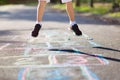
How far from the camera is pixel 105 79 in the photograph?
466 centimetres

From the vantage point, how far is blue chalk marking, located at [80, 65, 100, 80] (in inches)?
189

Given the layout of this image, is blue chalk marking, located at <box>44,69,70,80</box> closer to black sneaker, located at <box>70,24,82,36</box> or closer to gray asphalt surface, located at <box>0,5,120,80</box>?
gray asphalt surface, located at <box>0,5,120,80</box>

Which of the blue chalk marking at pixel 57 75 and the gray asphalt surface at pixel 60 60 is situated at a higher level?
the blue chalk marking at pixel 57 75

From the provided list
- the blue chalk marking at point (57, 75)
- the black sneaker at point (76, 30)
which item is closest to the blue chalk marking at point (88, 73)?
the blue chalk marking at point (57, 75)

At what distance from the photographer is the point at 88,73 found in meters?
5.03

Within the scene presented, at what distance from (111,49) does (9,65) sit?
7.10 feet

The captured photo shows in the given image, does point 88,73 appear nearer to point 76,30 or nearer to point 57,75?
point 57,75

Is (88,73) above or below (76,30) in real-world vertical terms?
above

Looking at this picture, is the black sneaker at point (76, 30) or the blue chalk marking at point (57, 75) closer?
the blue chalk marking at point (57, 75)

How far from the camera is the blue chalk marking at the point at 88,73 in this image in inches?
189

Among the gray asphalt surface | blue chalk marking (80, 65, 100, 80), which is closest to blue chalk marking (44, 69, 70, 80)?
the gray asphalt surface

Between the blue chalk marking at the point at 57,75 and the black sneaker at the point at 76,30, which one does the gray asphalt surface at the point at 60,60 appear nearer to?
the blue chalk marking at the point at 57,75

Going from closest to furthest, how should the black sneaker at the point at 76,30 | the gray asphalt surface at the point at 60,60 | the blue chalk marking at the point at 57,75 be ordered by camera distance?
1. the blue chalk marking at the point at 57,75
2. the gray asphalt surface at the point at 60,60
3. the black sneaker at the point at 76,30

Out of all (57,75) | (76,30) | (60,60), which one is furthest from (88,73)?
(76,30)
